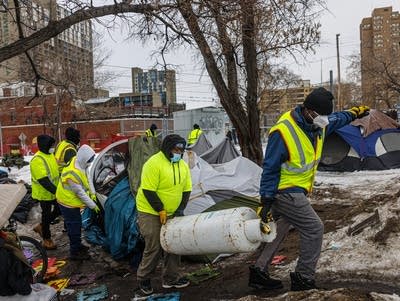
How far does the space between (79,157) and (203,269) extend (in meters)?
2.32

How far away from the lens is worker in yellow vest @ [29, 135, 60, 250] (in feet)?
23.8

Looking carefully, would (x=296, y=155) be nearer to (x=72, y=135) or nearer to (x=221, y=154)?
(x=72, y=135)

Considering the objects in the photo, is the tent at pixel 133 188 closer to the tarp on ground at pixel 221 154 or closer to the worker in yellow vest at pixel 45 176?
the worker in yellow vest at pixel 45 176

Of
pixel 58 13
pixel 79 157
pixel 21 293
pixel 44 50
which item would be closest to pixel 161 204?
pixel 21 293

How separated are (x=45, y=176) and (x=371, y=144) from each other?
372 inches

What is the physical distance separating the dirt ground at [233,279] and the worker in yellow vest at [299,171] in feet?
1.05

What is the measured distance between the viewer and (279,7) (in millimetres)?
8891

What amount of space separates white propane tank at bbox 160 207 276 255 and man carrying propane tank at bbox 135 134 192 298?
18 centimetres

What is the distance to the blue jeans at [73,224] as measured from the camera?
22.1 ft

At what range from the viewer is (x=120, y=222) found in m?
6.24

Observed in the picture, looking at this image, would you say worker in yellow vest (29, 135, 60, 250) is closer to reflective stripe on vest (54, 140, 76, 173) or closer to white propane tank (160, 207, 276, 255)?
reflective stripe on vest (54, 140, 76, 173)

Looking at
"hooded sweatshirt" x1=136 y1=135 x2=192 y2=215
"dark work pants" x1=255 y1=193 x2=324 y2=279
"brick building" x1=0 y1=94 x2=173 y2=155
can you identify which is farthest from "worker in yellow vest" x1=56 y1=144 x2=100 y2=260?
"brick building" x1=0 y1=94 x2=173 y2=155

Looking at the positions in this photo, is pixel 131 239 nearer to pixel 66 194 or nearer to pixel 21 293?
pixel 66 194

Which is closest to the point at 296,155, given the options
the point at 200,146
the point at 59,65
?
the point at 200,146
